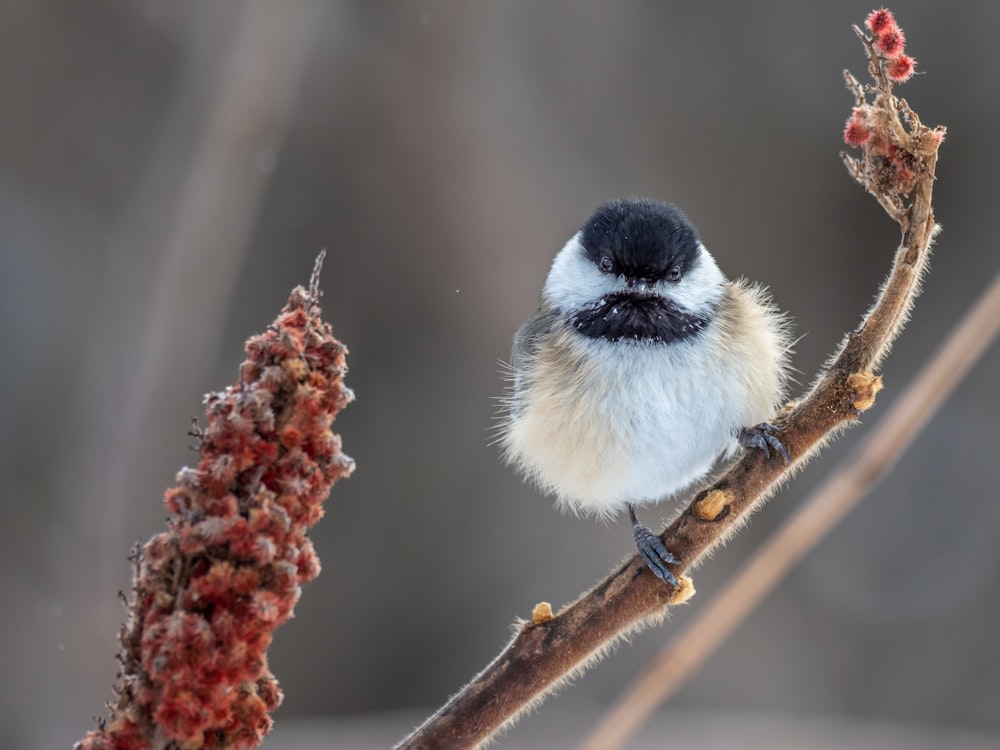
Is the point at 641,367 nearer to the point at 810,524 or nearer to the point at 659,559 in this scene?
the point at 659,559

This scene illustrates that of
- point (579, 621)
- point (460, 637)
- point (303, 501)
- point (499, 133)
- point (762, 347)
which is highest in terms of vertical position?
point (499, 133)

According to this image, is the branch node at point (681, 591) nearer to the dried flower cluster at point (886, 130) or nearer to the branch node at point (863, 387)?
the branch node at point (863, 387)

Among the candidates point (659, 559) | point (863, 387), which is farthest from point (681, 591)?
point (863, 387)

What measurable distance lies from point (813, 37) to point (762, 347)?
2.64 meters

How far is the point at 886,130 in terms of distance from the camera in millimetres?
1380

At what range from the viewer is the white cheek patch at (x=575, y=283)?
2.41 m

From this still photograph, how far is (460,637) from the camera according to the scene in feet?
14.7

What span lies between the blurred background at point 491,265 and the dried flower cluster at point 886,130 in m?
2.90

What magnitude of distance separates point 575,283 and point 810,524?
1.15 m

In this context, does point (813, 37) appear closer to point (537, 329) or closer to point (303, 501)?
point (537, 329)

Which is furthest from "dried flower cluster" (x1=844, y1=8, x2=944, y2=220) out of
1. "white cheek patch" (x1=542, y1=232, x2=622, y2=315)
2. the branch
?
"white cheek patch" (x1=542, y1=232, x2=622, y2=315)

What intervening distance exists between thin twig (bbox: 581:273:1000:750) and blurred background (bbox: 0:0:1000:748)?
2.75 m

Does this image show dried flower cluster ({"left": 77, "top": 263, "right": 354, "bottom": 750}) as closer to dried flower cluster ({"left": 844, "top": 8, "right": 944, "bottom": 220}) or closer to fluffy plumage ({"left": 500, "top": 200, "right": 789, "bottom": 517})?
dried flower cluster ({"left": 844, "top": 8, "right": 944, "bottom": 220})

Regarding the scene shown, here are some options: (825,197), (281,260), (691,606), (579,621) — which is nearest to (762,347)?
(579,621)
